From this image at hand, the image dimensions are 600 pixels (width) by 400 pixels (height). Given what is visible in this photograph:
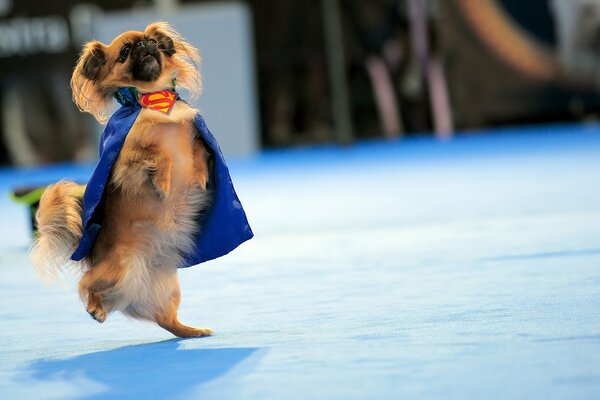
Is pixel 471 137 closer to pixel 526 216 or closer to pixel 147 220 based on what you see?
pixel 526 216

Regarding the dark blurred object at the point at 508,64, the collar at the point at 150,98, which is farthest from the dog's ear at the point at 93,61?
the dark blurred object at the point at 508,64

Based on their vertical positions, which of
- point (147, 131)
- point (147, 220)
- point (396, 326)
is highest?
point (147, 131)

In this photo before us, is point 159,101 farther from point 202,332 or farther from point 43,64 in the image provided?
point 43,64

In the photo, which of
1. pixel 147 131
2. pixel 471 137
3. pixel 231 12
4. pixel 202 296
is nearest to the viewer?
pixel 147 131

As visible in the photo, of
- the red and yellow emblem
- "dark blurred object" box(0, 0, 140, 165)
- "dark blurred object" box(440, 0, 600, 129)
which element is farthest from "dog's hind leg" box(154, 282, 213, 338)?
"dark blurred object" box(0, 0, 140, 165)

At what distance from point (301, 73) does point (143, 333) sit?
1087 centimetres

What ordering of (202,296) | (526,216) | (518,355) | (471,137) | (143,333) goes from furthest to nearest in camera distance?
(471,137), (526,216), (202,296), (143,333), (518,355)

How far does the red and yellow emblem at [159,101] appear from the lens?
4020 millimetres

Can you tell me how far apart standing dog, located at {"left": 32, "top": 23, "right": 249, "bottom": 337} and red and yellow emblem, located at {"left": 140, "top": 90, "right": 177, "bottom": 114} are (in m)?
0.02

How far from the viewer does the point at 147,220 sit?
398 cm

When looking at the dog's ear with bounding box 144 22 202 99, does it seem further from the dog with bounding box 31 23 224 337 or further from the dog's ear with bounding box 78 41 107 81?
the dog's ear with bounding box 78 41 107 81

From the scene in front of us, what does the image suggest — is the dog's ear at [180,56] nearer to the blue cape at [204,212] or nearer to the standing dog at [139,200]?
the standing dog at [139,200]

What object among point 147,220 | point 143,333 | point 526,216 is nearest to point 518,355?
point 147,220

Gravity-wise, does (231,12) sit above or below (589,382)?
above
